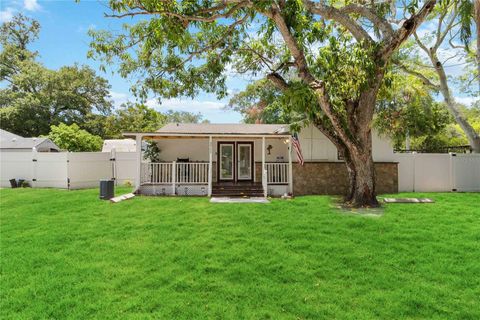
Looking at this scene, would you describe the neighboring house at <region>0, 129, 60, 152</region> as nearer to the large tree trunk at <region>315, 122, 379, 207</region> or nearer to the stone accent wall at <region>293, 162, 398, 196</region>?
the stone accent wall at <region>293, 162, 398, 196</region>

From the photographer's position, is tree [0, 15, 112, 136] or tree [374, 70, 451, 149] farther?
tree [0, 15, 112, 136]

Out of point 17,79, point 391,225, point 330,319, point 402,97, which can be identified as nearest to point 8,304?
point 330,319

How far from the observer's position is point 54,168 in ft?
51.3

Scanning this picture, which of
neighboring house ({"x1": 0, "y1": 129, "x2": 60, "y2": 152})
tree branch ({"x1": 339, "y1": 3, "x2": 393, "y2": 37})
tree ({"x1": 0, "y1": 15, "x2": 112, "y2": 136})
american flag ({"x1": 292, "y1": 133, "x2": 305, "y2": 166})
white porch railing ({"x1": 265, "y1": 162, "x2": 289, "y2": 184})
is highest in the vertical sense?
tree ({"x1": 0, "y1": 15, "x2": 112, "y2": 136})

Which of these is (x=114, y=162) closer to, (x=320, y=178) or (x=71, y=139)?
(x=71, y=139)

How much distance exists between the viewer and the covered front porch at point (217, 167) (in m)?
12.8

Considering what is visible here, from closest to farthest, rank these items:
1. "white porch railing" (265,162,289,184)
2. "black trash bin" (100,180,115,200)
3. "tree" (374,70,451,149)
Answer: "black trash bin" (100,180,115,200), "white porch railing" (265,162,289,184), "tree" (374,70,451,149)

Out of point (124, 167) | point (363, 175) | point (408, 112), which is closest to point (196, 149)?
point (124, 167)

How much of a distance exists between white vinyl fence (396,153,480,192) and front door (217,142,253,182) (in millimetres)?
6746

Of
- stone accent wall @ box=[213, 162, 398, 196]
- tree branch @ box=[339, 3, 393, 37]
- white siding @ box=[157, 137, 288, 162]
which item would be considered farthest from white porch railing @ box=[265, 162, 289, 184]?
tree branch @ box=[339, 3, 393, 37]

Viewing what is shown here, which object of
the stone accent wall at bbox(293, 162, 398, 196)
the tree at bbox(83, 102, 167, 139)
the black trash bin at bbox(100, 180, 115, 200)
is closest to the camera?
the black trash bin at bbox(100, 180, 115, 200)

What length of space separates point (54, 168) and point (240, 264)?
44.5 feet

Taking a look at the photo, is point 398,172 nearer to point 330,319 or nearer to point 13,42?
point 330,319

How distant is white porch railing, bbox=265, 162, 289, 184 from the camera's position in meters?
13.1
